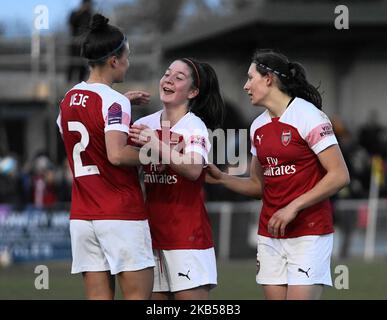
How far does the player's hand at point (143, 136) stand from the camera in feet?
20.1

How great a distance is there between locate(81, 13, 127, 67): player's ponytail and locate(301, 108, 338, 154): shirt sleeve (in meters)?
1.31

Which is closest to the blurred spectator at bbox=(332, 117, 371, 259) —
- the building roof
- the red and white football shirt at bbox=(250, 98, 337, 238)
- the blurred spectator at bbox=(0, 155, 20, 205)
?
the building roof

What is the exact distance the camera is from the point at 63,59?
21.1 meters

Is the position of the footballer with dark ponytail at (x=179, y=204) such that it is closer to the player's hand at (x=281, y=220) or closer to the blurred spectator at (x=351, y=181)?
the player's hand at (x=281, y=220)

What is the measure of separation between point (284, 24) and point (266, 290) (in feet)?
58.6

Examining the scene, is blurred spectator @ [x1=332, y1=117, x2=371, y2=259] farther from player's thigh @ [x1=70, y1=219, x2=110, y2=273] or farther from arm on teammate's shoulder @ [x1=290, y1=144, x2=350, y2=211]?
player's thigh @ [x1=70, y1=219, x2=110, y2=273]

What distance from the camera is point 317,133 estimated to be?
255 inches

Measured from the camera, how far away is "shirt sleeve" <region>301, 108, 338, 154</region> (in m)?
6.47

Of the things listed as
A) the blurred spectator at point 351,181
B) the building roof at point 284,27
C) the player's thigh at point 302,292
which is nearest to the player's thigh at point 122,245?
the player's thigh at point 302,292

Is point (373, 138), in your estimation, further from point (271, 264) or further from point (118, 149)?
point (118, 149)

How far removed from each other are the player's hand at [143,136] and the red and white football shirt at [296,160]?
0.88 metres

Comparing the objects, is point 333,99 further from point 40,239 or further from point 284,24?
point 40,239

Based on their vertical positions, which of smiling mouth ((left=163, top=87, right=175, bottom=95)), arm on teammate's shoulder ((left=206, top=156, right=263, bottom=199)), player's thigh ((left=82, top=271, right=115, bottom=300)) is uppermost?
smiling mouth ((left=163, top=87, right=175, bottom=95))

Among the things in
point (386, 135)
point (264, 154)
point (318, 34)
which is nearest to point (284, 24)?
point (318, 34)
